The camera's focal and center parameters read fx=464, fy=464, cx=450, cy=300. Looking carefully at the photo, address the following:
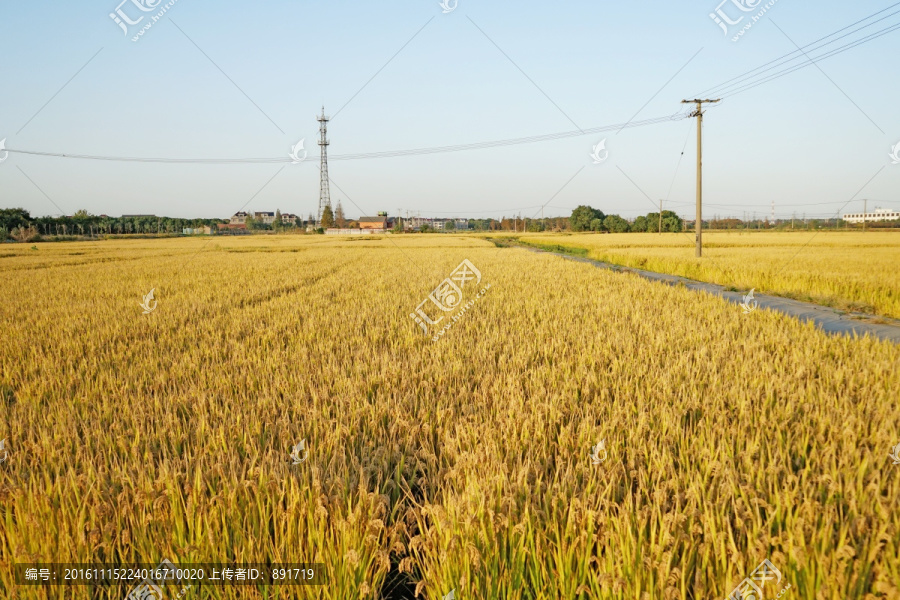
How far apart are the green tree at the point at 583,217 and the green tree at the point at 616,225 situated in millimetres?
2239

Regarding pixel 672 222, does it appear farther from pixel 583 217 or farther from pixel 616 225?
pixel 583 217

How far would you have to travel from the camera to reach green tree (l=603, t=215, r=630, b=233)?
294ft

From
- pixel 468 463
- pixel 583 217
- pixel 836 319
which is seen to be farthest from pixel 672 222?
pixel 468 463

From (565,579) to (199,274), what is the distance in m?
15.7

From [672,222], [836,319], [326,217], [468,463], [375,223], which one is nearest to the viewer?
[468,463]

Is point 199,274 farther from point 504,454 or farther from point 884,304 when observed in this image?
point 884,304

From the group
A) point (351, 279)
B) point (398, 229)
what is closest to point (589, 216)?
point (398, 229)

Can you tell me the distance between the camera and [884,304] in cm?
955

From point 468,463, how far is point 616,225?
94585 mm

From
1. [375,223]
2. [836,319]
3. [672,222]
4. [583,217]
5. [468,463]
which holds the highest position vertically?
[375,223]

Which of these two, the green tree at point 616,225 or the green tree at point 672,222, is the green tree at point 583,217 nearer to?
the green tree at point 616,225

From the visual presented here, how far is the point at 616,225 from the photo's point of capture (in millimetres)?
89750

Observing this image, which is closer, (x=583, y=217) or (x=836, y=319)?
(x=836, y=319)

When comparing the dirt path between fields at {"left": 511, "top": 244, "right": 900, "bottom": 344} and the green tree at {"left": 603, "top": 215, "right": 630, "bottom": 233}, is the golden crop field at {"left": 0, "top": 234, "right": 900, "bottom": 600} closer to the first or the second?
the dirt path between fields at {"left": 511, "top": 244, "right": 900, "bottom": 344}
